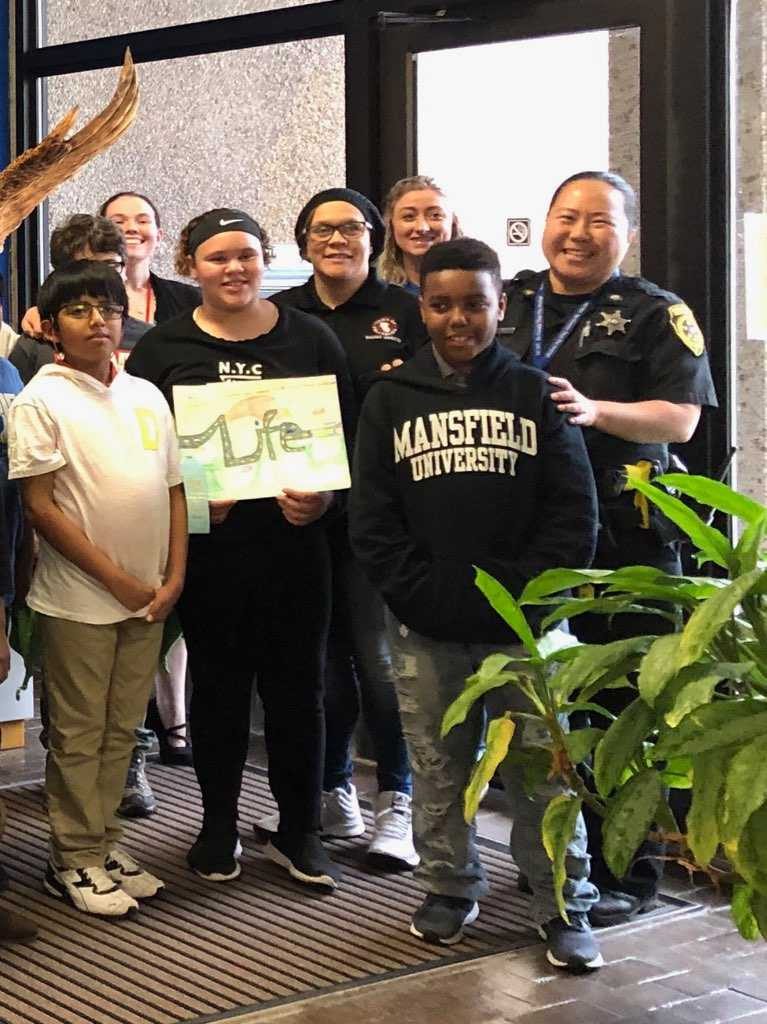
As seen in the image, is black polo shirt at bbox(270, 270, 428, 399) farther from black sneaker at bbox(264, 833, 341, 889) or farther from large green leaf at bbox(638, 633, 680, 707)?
large green leaf at bbox(638, 633, 680, 707)

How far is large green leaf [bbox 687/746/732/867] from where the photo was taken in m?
1.93

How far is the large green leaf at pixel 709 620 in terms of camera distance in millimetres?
1961

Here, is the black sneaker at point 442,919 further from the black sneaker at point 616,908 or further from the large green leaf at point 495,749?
the large green leaf at point 495,749

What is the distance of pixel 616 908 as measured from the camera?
11.0 ft

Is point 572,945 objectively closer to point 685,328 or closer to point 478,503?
point 478,503

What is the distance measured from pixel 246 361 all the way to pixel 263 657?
0.68 m

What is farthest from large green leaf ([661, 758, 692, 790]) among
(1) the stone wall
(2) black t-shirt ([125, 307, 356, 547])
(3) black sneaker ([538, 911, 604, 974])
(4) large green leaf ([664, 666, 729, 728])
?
(1) the stone wall

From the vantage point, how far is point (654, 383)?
3373 millimetres

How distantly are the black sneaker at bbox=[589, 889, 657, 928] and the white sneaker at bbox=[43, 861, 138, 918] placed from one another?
39.7 inches

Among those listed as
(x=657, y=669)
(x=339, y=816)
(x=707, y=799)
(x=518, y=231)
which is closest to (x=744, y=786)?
(x=707, y=799)

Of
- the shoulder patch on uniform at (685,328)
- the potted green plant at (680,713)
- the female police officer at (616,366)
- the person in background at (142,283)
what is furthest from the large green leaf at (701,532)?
the person in background at (142,283)

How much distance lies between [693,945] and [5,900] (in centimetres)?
152

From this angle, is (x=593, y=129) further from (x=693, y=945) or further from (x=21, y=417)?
(x=693, y=945)

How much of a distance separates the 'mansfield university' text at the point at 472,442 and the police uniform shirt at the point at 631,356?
0.32 meters
